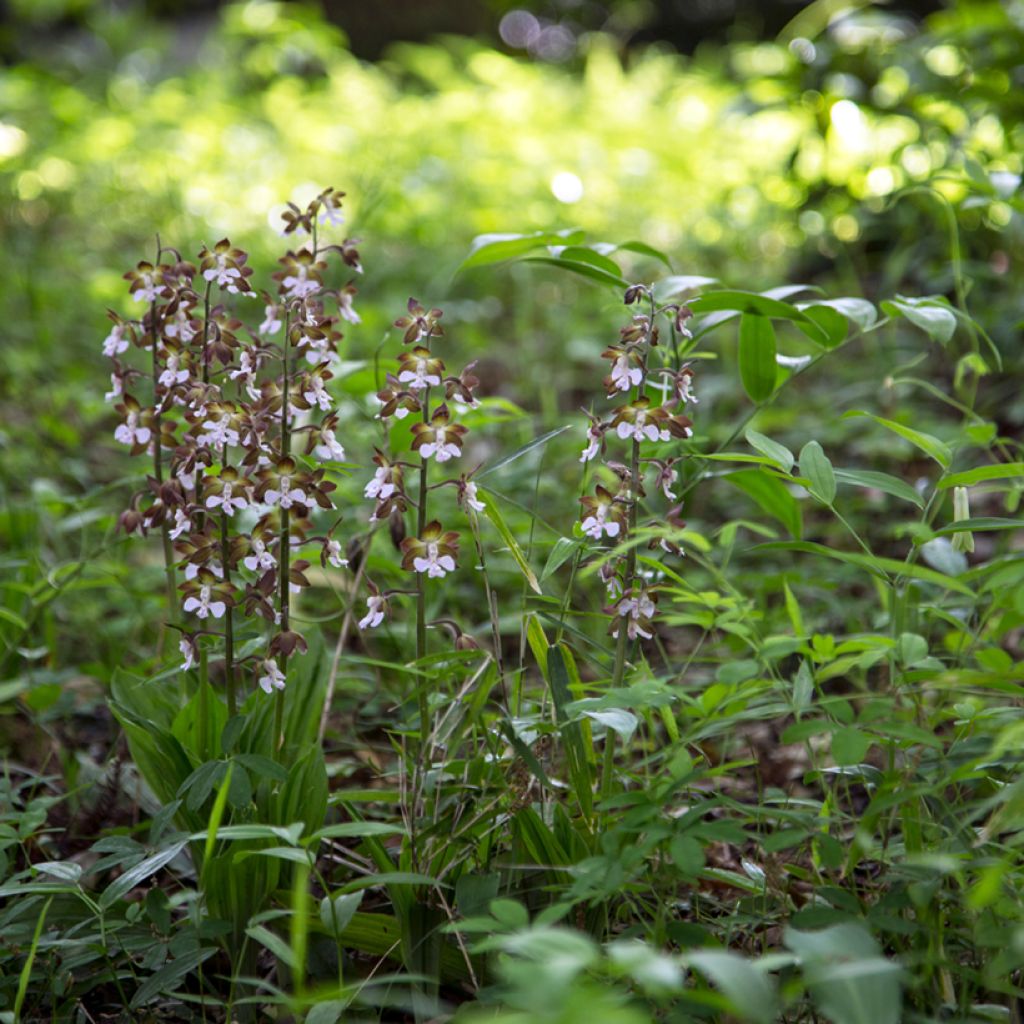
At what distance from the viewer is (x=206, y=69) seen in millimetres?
7848

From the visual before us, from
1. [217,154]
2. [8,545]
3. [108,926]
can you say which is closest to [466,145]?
[217,154]

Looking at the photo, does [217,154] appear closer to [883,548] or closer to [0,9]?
[883,548]

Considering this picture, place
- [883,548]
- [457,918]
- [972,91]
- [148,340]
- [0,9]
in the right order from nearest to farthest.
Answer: [457,918]
[148,340]
[883,548]
[972,91]
[0,9]

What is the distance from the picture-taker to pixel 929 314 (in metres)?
1.62

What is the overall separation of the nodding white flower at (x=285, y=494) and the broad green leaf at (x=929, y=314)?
37.5 inches

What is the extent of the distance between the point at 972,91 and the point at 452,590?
87.2 inches

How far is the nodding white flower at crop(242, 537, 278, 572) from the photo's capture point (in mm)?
1412

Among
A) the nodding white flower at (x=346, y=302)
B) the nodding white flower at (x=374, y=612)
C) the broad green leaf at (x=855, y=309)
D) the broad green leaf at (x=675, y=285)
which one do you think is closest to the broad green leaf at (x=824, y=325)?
the broad green leaf at (x=855, y=309)

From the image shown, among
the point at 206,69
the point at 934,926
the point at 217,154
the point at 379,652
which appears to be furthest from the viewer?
the point at 206,69

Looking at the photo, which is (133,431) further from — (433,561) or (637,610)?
(637,610)

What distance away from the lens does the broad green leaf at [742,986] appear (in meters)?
0.83

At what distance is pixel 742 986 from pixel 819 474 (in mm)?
716

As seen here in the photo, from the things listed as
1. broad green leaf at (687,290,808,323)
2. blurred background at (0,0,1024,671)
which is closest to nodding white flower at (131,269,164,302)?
blurred background at (0,0,1024,671)

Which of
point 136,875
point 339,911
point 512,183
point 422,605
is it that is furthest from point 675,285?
point 512,183
